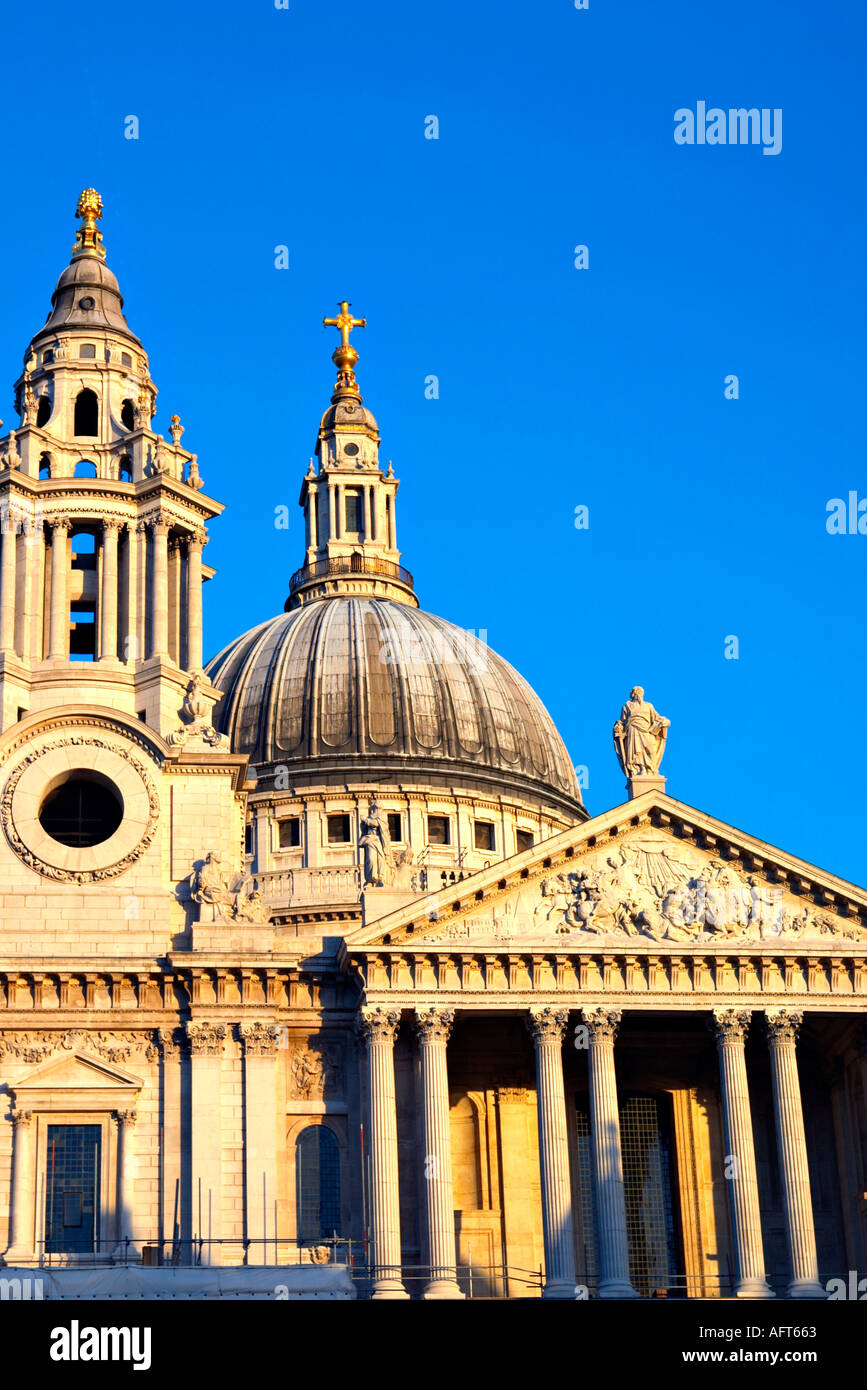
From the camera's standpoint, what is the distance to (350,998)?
62031mm

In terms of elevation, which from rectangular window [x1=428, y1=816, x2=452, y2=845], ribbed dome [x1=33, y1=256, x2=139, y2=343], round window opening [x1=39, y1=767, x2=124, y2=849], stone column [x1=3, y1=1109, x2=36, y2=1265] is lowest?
stone column [x1=3, y1=1109, x2=36, y2=1265]

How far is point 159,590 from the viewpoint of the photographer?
66.6 m

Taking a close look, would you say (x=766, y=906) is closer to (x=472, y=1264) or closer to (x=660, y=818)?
(x=660, y=818)

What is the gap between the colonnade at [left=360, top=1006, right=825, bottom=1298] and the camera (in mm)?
57812

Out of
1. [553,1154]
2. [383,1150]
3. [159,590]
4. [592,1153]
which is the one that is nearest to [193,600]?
[159,590]

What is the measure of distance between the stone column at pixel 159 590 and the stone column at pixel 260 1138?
1218cm

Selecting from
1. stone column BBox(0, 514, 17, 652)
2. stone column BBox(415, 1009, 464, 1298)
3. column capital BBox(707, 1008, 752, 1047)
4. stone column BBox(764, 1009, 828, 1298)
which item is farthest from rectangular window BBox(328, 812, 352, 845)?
stone column BBox(764, 1009, 828, 1298)

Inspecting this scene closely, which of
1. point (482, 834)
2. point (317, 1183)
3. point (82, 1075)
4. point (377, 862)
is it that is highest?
point (482, 834)

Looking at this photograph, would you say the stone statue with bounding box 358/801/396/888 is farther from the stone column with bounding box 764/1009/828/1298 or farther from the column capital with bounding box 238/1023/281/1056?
the stone column with bounding box 764/1009/828/1298

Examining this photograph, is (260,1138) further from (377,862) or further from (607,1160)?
(607,1160)

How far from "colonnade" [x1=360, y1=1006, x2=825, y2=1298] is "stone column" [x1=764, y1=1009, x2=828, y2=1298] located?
27 mm

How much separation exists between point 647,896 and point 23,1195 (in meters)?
18.7
